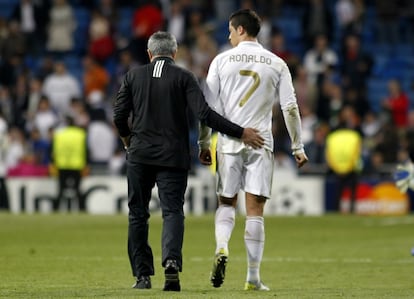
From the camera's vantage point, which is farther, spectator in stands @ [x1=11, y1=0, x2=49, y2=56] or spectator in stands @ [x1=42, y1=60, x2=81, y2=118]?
spectator in stands @ [x1=11, y1=0, x2=49, y2=56]

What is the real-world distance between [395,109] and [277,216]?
452 centimetres

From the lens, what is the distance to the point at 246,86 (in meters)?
10.4

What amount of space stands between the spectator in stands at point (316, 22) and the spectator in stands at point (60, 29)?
5.36 meters

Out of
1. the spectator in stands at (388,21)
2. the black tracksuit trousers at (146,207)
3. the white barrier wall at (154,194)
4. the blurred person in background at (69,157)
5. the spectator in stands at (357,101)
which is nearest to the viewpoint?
the black tracksuit trousers at (146,207)

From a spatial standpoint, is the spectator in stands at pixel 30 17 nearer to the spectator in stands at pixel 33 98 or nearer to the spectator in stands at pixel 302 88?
the spectator in stands at pixel 33 98

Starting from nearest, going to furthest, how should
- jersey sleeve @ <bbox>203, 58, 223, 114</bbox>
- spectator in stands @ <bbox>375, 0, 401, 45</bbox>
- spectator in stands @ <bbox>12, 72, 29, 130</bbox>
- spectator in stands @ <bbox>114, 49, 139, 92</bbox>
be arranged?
jersey sleeve @ <bbox>203, 58, 223, 114</bbox> → spectator in stands @ <bbox>12, 72, 29, 130</bbox> → spectator in stands @ <bbox>114, 49, 139, 92</bbox> → spectator in stands @ <bbox>375, 0, 401, 45</bbox>

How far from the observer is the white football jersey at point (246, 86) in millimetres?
10359

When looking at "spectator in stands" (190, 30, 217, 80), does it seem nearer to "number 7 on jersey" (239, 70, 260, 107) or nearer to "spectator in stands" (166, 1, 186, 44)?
"spectator in stands" (166, 1, 186, 44)

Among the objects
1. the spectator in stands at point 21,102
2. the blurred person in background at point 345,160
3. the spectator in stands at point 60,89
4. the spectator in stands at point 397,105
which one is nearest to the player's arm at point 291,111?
the blurred person in background at point 345,160

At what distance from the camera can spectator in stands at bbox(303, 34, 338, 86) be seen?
89.1 ft

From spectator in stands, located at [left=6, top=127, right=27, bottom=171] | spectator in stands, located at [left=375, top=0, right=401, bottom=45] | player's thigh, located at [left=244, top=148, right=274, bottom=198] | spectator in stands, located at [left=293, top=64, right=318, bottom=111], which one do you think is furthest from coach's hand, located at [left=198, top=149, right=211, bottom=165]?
spectator in stands, located at [left=375, top=0, right=401, bottom=45]

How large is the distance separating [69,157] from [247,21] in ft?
46.7

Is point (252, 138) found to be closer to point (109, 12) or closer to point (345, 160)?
point (345, 160)

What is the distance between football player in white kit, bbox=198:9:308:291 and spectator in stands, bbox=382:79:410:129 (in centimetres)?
1627
